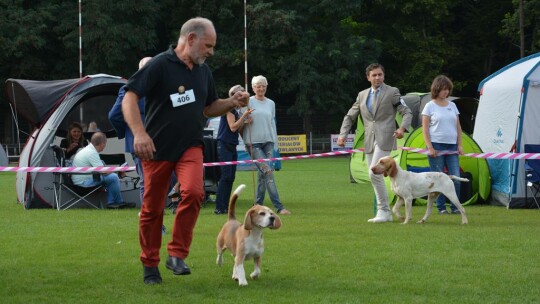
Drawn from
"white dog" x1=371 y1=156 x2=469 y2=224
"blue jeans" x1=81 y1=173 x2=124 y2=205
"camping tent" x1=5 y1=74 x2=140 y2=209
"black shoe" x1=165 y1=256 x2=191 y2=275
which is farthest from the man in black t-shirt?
"camping tent" x1=5 y1=74 x2=140 y2=209

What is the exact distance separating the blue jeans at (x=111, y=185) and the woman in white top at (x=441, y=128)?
4.70 m

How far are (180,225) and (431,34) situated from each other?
1665 inches

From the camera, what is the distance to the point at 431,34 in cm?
4731

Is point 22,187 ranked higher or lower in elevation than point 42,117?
lower

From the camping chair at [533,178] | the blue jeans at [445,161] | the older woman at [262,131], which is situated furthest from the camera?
the camping chair at [533,178]

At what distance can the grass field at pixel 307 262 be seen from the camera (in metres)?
6.03

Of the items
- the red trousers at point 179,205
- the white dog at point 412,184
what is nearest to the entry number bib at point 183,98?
the red trousers at point 179,205

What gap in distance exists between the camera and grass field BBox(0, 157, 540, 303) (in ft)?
19.8

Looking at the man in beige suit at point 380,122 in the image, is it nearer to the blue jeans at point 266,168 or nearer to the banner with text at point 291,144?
the blue jeans at point 266,168

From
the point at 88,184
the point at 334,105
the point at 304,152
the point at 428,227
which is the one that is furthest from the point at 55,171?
the point at 334,105

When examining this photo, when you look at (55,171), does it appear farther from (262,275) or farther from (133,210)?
(262,275)

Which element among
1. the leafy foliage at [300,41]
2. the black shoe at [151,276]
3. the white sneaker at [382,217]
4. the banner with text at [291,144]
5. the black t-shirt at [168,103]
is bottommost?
the banner with text at [291,144]

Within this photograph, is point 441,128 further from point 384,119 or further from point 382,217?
point 382,217

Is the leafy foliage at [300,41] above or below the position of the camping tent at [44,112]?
above
